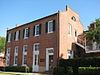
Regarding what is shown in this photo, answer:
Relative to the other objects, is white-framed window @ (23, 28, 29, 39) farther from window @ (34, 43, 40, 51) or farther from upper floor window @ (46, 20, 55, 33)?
upper floor window @ (46, 20, 55, 33)

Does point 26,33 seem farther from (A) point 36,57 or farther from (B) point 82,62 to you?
(B) point 82,62

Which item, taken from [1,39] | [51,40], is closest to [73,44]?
[51,40]

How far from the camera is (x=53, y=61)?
20.9 meters

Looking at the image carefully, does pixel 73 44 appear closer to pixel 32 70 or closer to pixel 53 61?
pixel 53 61

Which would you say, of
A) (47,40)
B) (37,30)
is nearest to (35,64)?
(47,40)

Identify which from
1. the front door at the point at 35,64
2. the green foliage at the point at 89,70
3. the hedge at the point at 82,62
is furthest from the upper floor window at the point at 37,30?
the green foliage at the point at 89,70

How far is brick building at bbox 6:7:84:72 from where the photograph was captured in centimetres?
2117

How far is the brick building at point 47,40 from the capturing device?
21.2 meters

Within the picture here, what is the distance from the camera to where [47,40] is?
2223 centimetres

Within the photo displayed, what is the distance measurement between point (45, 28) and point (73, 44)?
16.2 feet

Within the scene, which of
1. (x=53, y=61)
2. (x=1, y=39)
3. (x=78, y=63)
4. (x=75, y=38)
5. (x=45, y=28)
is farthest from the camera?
(x=1, y=39)

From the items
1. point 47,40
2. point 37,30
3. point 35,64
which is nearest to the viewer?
point 47,40

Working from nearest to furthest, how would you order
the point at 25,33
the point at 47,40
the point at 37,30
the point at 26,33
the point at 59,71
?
the point at 59,71 < the point at 47,40 < the point at 37,30 < the point at 26,33 < the point at 25,33

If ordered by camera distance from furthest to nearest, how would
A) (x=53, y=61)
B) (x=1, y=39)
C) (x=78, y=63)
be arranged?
(x=1, y=39)
(x=53, y=61)
(x=78, y=63)
